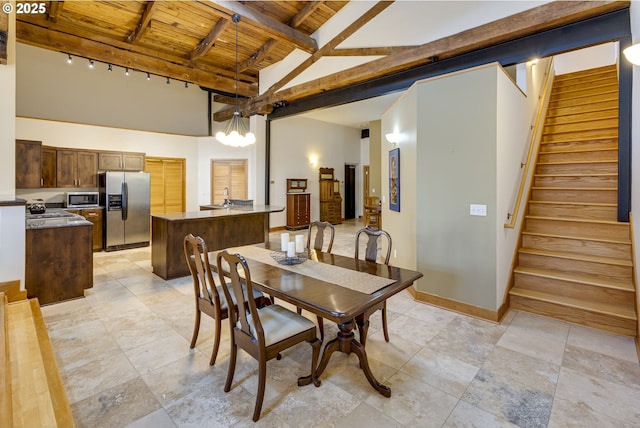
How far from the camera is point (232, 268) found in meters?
1.81

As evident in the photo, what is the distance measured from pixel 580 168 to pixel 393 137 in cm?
273

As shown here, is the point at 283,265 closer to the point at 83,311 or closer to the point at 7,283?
the point at 83,311

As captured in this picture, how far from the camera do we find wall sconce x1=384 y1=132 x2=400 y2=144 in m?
4.27

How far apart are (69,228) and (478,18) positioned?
5.63 m

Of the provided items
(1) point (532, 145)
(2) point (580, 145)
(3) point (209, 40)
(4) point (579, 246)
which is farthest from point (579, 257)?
(3) point (209, 40)

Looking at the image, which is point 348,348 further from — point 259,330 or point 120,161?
point 120,161

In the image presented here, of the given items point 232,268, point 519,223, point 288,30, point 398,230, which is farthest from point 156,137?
point 519,223

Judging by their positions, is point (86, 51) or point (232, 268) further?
point (86, 51)

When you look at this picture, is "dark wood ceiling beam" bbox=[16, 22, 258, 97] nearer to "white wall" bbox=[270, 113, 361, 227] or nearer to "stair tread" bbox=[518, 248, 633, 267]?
"white wall" bbox=[270, 113, 361, 227]

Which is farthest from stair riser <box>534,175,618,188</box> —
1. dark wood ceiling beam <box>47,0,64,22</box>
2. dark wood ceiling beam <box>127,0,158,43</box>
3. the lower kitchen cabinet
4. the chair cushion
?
dark wood ceiling beam <box>47,0,64,22</box>

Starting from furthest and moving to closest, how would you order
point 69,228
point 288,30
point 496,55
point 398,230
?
point 288,30, point 398,230, point 496,55, point 69,228

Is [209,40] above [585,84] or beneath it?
above

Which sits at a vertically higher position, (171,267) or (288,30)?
(288,30)

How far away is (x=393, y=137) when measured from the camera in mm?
4391
